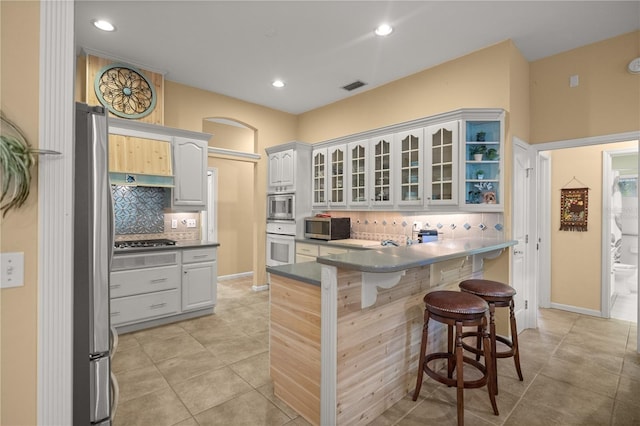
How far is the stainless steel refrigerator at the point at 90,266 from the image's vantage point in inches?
52.9

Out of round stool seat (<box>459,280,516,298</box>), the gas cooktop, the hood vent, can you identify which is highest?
the hood vent

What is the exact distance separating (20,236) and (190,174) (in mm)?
3235

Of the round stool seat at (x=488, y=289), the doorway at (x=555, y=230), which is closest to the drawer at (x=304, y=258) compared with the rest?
the round stool seat at (x=488, y=289)

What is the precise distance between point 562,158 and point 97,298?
5.45 meters

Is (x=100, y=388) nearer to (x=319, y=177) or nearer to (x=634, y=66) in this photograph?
(x=319, y=177)

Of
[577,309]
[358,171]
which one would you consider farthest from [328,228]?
[577,309]

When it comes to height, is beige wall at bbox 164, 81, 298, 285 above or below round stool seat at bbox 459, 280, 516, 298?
above

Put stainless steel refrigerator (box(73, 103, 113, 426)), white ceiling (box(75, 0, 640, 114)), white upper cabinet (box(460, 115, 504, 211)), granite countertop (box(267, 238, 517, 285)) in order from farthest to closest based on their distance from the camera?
1. white upper cabinet (box(460, 115, 504, 211))
2. white ceiling (box(75, 0, 640, 114))
3. granite countertop (box(267, 238, 517, 285))
4. stainless steel refrigerator (box(73, 103, 113, 426))

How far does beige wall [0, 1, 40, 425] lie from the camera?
1117 millimetres

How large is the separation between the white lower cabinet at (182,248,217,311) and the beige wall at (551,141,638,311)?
15.6ft

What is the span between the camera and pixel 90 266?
4.42ft

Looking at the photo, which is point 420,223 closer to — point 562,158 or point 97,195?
point 562,158

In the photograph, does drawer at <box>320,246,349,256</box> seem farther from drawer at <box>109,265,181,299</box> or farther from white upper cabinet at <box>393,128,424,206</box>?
drawer at <box>109,265,181,299</box>

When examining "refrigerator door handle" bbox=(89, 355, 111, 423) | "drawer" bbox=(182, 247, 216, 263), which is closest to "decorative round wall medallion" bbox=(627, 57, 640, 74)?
"refrigerator door handle" bbox=(89, 355, 111, 423)
